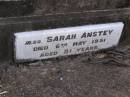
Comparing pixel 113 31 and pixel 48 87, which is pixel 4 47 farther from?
pixel 113 31

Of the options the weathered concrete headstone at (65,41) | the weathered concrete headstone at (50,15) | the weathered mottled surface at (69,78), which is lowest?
the weathered mottled surface at (69,78)

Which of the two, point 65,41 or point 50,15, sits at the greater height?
point 50,15

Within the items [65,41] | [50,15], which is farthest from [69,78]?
[50,15]

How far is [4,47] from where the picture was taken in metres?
3.76

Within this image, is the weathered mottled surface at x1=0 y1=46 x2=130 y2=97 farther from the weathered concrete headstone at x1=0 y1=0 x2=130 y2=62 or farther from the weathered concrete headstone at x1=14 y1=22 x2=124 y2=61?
the weathered concrete headstone at x1=0 y1=0 x2=130 y2=62

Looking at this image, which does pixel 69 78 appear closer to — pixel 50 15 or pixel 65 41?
pixel 65 41

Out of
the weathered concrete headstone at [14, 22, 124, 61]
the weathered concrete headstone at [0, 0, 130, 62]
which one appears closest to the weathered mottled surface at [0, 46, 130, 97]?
the weathered concrete headstone at [14, 22, 124, 61]

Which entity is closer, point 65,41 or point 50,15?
point 50,15

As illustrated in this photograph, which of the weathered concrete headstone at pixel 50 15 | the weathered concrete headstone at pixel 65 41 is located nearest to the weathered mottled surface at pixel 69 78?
the weathered concrete headstone at pixel 65 41

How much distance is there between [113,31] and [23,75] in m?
1.47

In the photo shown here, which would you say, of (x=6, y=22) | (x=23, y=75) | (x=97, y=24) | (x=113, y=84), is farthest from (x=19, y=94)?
(x=97, y=24)

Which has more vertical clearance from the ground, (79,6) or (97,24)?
(79,6)

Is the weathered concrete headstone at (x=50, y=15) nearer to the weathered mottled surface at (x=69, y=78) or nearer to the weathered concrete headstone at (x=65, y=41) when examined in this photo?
the weathered concrete headstone at (x=65, y=41)

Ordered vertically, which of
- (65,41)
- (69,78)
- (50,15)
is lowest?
(69,78)
